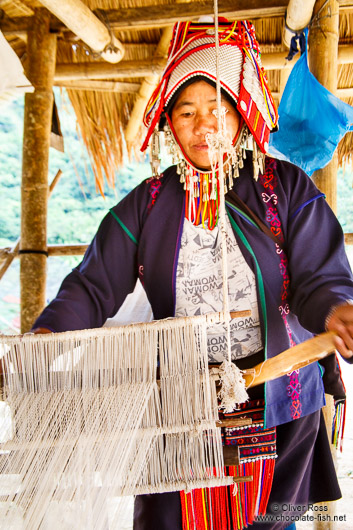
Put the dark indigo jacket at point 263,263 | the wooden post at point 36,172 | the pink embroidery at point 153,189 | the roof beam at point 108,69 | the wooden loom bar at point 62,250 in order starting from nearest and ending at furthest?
the dark indigo jacket at point 263,263 < the pink embroidery at point 153,189 < the wooden post at point 36,172 < the wooden loom bar at point 62,250 < the roof beam at point 108,69

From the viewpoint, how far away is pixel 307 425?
1.75m

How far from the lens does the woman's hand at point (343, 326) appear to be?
1.29 meters

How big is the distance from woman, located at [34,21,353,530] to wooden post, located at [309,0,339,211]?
0.89m

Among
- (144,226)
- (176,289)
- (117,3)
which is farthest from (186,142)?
(117,3)

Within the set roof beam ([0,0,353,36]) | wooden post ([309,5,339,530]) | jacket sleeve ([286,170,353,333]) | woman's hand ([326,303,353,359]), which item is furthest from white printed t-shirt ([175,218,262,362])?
roof beam ([0,0,353,36])

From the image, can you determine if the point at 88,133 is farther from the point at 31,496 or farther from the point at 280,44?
the point at 31,496

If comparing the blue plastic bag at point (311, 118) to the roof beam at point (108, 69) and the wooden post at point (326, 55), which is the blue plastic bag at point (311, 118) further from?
the roof beam at point (108, 69)

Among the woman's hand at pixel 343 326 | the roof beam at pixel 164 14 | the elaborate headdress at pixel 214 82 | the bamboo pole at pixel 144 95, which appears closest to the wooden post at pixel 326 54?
the roof beam at pixel 164 14

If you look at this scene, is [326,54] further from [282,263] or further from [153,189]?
[282,263]

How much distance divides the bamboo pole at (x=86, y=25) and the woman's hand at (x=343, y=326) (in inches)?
77.8

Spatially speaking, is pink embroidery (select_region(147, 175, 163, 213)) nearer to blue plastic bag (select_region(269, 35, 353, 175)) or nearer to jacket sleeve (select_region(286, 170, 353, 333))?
jacket sleeve (select_region(286, 170, 353, 333))

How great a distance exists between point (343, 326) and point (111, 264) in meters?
0.88

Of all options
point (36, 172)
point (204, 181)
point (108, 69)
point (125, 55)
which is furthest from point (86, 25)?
point (204, 181)

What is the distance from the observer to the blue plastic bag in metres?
2.66
